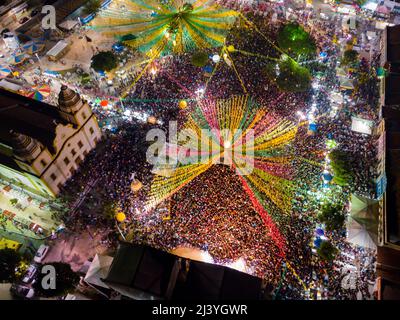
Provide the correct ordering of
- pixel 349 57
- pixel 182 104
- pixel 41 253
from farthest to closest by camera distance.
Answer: pixel 349 57
pixel 182 104
pixel 41 253

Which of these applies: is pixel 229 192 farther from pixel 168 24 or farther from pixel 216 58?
pixel 168 24

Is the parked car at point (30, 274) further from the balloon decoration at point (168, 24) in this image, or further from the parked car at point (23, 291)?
the balloon decoration at point (168, 24)

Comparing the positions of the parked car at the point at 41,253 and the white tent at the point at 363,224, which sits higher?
the white tent at the point at 363,224

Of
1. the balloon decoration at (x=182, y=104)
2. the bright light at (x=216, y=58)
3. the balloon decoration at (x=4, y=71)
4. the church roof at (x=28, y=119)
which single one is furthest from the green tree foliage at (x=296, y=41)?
the balloon decoration at (x=4, y=71)

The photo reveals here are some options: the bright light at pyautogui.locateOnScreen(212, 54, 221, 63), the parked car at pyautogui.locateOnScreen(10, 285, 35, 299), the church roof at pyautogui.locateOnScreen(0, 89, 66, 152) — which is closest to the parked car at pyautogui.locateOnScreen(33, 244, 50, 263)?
the parked car at pyautogui.locateOnScreen(10, 285, 35, 299)

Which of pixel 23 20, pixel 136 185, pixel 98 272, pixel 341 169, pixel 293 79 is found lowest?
pixel 98 272

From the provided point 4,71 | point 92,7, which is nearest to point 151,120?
point 4,71

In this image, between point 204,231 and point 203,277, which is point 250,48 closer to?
point 204,231
